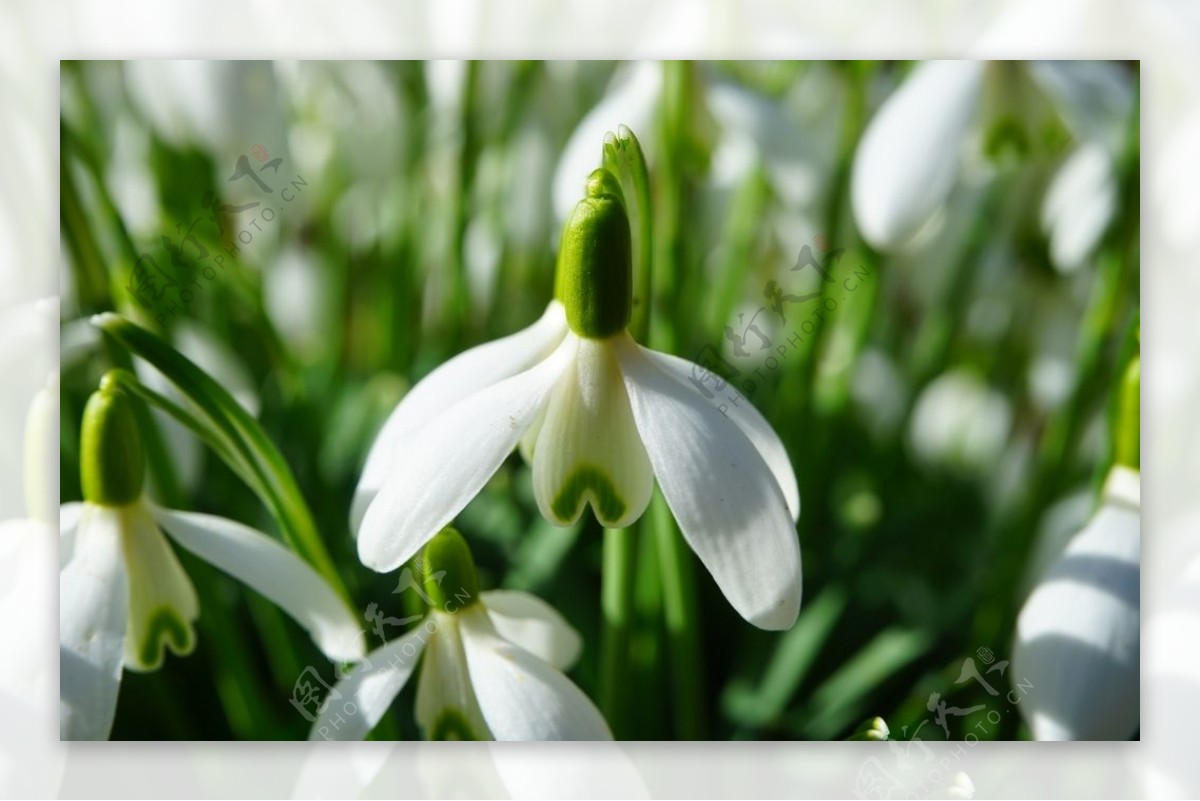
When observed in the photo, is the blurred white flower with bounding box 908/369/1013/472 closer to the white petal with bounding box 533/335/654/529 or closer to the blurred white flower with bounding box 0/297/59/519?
the white petal with bounding box 533/335/654/529

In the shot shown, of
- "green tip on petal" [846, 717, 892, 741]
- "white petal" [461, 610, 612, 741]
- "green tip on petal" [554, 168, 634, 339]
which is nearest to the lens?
"green tip on petal" [554, 168, 634, 339]

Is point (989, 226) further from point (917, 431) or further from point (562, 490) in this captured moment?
point (562, 490)

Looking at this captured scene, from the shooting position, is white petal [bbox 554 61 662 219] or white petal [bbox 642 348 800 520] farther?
white petal [bbox 554 61 662 219]

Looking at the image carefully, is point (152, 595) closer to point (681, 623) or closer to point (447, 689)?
point (447, 689)

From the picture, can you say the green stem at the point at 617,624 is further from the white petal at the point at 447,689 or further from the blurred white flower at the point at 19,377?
the blurred white flower at the point at 19,377

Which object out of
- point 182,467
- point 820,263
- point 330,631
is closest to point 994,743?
point 820,263

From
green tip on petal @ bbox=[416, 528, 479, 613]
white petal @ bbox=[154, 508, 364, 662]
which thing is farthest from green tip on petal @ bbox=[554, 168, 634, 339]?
white petal @ bbox=[154, 508, 364, 662]
